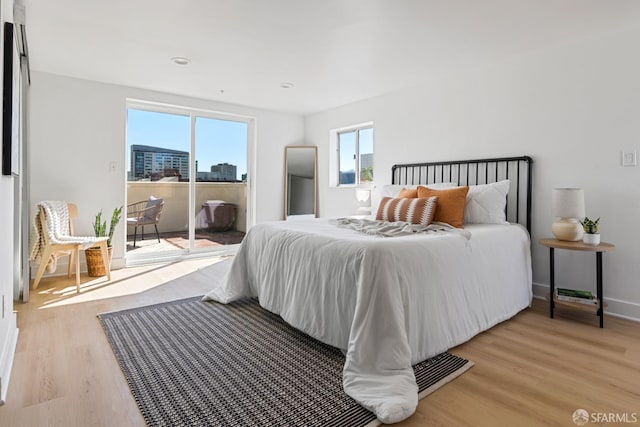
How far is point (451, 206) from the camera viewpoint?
2.85 metres

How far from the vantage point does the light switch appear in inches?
103

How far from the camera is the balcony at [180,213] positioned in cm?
466

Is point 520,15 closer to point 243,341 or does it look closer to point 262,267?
point 262,267

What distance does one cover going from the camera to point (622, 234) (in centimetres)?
271

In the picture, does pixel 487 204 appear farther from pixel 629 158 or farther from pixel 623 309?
pixel 623 309

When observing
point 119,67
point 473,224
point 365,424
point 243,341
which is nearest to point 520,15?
point 473,224

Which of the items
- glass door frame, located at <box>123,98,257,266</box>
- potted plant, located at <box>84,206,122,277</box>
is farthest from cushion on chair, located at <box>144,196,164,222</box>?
potted plant, located at <box>84,206,122,277</box>

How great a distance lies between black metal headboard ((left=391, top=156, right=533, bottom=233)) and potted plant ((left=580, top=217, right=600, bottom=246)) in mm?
545

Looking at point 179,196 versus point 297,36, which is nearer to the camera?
point 297,36

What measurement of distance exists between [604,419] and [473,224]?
1.71 m

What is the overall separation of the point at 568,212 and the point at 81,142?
490 cm

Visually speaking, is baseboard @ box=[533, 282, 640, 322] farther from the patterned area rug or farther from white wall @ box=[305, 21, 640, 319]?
the patterned area rug

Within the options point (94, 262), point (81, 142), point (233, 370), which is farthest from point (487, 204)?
point (81, 142)

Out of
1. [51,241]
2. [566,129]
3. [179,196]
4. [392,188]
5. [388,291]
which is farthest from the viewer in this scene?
[179,196]
